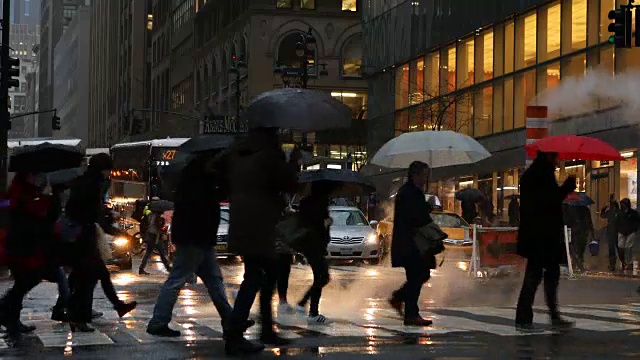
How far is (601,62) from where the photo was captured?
3809cm

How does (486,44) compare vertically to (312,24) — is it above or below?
below

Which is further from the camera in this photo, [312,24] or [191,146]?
[312,24]

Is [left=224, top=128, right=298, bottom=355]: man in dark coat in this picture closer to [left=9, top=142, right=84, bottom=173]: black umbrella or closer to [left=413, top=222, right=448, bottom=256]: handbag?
[left=413, top=222, right=448, bottom=256]: handbag

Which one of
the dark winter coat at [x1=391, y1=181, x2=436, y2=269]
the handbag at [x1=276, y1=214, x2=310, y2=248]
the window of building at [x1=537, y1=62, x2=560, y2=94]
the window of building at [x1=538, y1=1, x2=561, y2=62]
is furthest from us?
the window of building at [x1=538, y1=1, x2=561, y2=62]

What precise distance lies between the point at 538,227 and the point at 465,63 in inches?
1503

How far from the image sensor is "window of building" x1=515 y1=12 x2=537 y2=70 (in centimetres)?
4366

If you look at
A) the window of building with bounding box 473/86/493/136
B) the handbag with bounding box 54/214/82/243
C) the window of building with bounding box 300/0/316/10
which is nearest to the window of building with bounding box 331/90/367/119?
the window of building with bounding box 300/0/316/10

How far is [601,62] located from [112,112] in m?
115

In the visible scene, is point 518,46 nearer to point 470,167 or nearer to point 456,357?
point 470,167

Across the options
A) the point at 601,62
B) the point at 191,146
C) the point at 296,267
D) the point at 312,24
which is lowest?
the point at 296,267

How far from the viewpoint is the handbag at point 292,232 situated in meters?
13.9

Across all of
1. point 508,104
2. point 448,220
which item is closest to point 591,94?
point 508,104

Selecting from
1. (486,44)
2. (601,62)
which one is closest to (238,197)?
(601,62)

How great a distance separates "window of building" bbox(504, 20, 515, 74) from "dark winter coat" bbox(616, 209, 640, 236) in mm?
16591
